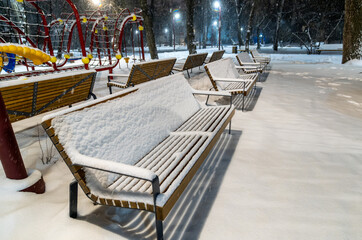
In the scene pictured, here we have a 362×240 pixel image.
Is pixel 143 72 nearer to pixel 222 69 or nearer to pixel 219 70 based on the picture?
pixel 219 70

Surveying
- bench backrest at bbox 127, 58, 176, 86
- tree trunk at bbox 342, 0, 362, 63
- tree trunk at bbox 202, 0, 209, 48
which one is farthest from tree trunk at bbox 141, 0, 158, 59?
tree trunk at bbox 202, 0, 209, 48

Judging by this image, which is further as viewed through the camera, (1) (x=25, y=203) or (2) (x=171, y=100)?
(2) (x=171, y=100)

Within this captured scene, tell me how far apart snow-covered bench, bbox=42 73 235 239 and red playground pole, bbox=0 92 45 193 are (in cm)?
67

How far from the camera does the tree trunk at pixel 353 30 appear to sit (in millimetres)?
10805

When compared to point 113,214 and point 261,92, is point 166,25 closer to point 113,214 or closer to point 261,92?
point 261,92

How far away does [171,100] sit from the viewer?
3.12 meters

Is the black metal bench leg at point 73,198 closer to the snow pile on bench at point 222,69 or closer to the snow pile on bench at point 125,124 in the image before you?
the snow pile on bench at point 125,124

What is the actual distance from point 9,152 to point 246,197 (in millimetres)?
2358

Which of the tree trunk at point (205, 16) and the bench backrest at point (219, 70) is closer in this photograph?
the bench backrest at point (219, 70)

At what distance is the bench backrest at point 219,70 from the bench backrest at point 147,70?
1.50m

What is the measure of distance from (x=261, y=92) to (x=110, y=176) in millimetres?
5797

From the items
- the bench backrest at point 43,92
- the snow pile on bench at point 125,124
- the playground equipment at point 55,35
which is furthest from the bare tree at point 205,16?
the snow pile on bench at point 125,124

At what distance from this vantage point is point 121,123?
7.06ft

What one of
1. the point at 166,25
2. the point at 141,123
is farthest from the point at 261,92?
the point at 166,25
